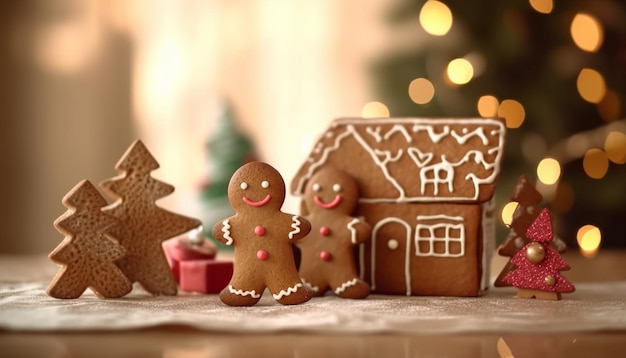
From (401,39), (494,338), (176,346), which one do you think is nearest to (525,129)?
(401,39)

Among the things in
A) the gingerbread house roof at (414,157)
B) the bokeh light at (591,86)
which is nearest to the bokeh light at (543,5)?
the bokeh light at (591,86)

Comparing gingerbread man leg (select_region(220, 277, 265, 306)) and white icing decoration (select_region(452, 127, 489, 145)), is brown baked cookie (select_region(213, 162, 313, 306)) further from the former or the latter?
white icing decoration (select_region(452, 127, 489, 145))

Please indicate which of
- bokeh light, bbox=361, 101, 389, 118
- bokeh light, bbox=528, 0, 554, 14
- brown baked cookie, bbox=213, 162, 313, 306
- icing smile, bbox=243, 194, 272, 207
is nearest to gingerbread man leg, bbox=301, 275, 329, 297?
brown baked cookie, bbox=213, 162, 313, 306

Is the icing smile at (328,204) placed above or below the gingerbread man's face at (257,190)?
below

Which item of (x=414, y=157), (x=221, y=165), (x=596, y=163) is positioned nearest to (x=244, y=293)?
(x=414, y=157)

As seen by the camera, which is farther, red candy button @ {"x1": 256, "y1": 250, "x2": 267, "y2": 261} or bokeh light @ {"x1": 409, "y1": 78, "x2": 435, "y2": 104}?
bokeh light @ {"x1": 409, "y1": 78, "x2": 435, "y2": 104}

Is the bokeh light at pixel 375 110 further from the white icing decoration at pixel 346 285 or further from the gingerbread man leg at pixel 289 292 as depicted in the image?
the gingerbread man leg at pixel 289 292

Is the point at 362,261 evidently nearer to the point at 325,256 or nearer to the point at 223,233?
the point at 325,256

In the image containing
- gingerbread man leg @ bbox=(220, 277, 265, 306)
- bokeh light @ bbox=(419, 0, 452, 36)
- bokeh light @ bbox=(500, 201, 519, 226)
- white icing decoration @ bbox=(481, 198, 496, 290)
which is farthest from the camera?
bokeh light @ bbox=(419, 0, 452, 36)
